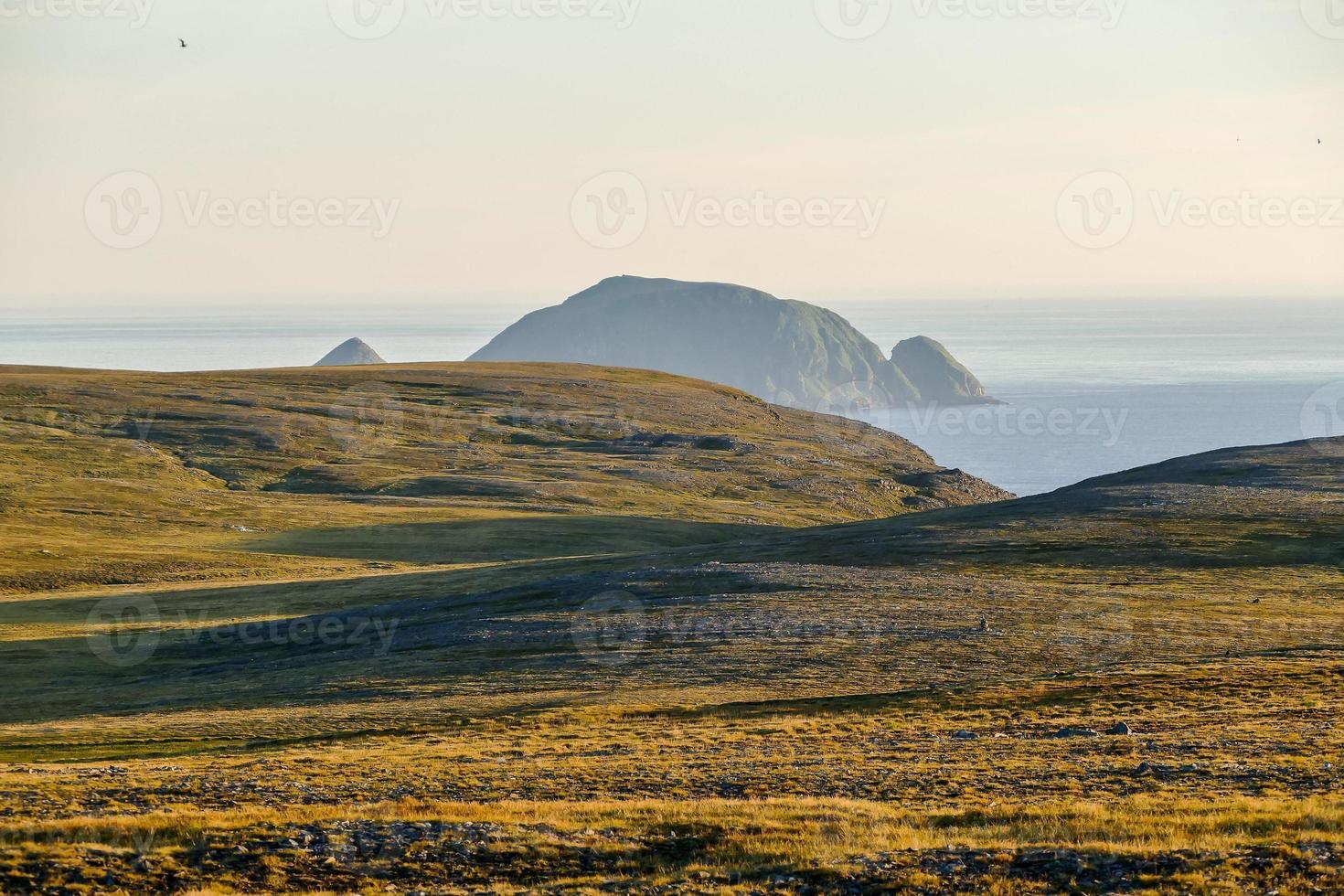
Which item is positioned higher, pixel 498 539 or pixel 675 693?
pixel 498 539

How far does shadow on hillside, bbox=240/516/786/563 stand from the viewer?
11119 centimetres

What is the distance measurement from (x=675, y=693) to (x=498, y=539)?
69978mm

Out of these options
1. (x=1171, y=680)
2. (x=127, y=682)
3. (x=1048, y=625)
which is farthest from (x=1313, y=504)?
(x=127, y=682)

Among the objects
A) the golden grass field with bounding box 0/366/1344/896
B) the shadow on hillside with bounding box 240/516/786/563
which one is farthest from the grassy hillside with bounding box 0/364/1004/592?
the golden grass field with bounding box 0/366/1344/896

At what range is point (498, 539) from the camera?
4656 inches

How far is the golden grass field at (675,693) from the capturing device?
24.2 metres

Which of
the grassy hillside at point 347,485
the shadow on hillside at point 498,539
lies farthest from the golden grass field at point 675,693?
the grassy hillside at point 347,485

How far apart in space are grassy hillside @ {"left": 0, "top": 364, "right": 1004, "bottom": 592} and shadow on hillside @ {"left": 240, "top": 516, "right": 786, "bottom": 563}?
1.15 feet

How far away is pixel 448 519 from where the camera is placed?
126 m

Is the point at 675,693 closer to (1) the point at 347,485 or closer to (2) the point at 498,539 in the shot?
(2) the point at 498,539

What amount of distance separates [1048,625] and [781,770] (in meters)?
30.3

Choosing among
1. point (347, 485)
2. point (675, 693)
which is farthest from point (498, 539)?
point (675, 693)

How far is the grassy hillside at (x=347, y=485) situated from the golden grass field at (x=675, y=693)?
102cm

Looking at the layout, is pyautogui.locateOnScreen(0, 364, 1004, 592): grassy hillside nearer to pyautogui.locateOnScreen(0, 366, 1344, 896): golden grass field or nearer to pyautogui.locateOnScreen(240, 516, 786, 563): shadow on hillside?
pyautogui.locateOnScreen(240, 516, 786, 563): shadow on hillside
